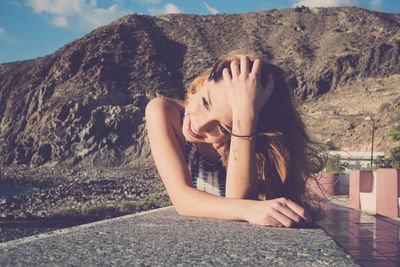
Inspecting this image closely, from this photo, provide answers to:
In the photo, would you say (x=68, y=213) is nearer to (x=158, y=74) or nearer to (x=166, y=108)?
(x=166, y=108)

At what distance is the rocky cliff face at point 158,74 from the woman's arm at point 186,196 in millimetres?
28811

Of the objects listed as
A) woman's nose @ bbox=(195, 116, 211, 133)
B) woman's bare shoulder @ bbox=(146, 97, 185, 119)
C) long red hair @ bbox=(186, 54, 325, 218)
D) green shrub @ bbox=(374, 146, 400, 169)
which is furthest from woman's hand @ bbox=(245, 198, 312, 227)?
green shrub @ bbox=(374, 146, 400, 169)

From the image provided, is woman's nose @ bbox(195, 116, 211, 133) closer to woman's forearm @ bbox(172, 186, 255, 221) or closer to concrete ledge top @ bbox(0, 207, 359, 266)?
woman's forearm @ bbox(172, 186, 255, 221)

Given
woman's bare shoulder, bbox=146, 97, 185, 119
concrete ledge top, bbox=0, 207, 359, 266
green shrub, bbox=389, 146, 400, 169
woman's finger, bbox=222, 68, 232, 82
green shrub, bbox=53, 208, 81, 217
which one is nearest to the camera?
concrete ledge top, bbox=0, 207, 359, 266

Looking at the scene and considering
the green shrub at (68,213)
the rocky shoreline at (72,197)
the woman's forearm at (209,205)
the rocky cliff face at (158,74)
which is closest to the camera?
the woman's forearm at (209,205)

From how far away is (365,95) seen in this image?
32.8m

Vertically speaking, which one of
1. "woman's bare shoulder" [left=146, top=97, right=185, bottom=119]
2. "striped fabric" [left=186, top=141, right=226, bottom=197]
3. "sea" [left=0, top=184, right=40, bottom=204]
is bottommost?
"sea" [left=0, top=184, right=40, bottom=204]

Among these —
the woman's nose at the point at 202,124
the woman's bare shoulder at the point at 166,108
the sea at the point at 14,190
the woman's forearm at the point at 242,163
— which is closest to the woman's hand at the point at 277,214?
the woman's forearm at the point at 242,163

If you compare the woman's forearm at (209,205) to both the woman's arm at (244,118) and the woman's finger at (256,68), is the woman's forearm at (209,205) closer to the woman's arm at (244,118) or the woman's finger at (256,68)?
the woman's arm at (244,118)

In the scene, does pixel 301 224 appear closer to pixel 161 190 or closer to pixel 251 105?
pixel 251 105

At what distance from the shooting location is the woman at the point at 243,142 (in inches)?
66.1

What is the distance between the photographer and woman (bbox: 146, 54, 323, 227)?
66.1 inches

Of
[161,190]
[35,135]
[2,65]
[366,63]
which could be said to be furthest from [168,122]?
[2,65]

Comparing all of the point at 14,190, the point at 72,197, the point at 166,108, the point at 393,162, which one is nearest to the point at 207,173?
the point at 166,108
